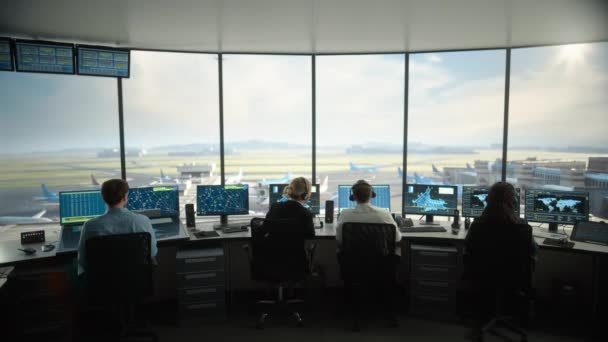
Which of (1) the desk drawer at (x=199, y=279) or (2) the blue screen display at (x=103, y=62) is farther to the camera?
(2) the blue screen display at (x=103, y=62)

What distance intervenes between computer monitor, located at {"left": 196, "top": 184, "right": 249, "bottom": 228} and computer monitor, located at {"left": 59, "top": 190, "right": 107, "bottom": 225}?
0.94 meters

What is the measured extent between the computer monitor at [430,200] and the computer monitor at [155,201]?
8.37 ft

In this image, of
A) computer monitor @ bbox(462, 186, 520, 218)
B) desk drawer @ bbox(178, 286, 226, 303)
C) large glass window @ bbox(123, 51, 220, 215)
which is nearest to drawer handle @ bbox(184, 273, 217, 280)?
desk drawer @ bbox(178, 286, 226, 303)

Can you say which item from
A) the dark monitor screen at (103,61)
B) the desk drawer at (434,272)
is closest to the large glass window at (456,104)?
the desk drawer at (434,272)

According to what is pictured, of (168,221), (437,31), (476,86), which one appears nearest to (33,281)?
(168,221)

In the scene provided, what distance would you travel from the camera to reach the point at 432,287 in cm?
311

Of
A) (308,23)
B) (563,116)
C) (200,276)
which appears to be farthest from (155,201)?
(563,116)

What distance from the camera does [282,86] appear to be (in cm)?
578

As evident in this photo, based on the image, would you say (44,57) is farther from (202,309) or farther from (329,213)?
(329,213)

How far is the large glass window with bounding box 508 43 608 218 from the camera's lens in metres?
3.74

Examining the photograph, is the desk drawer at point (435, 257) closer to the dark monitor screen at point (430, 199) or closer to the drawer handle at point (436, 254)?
the drawer handle at point (436, 254)

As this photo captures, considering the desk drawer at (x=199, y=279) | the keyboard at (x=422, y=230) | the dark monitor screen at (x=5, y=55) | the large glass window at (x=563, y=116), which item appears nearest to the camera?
the desk drawer at (x=199, y=279)

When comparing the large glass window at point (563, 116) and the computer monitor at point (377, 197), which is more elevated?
the large glass window at point (563, 116)

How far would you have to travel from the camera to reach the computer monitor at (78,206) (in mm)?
3096
